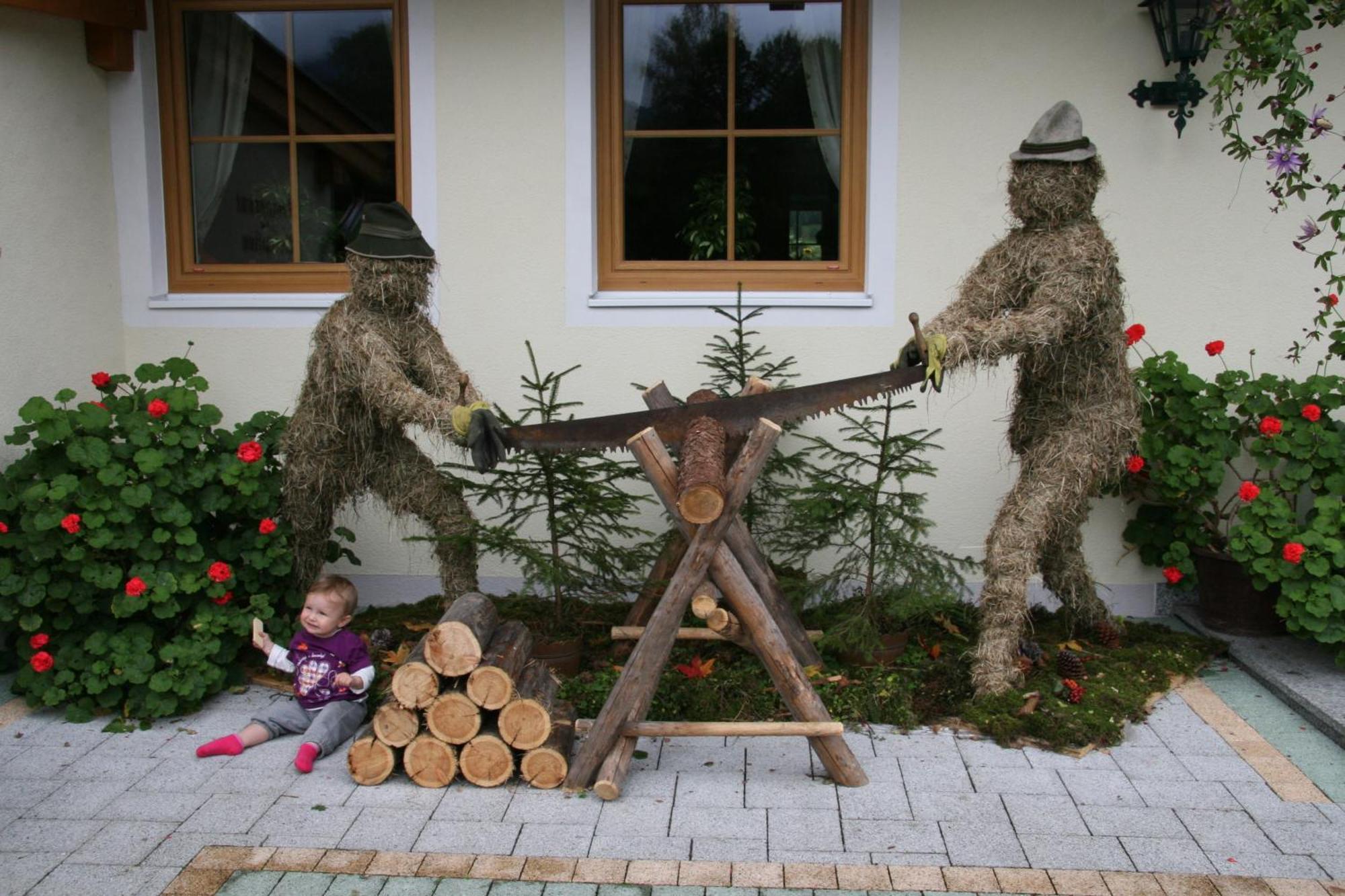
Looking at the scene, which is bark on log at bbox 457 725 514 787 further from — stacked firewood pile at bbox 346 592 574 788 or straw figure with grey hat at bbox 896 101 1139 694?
straw figure with grey hat at bbox 896 101 1139 694

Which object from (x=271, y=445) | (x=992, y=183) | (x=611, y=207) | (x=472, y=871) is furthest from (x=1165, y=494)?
(x=271, y=445)

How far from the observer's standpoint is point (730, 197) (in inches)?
223

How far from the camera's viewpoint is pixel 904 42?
538cm

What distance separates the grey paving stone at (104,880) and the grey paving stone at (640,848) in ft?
3.94

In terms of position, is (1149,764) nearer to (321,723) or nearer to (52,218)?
(321,723)

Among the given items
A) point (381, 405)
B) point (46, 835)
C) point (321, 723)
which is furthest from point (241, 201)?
point (46, 835)

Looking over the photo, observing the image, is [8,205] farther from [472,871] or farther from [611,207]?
[472,871]

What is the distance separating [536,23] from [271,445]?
2.31m

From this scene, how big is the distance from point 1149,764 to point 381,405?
119 inches

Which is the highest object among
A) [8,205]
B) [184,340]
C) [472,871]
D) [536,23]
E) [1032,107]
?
[536,23]

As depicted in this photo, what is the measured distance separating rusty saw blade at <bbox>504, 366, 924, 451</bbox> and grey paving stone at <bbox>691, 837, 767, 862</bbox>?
1.34 m

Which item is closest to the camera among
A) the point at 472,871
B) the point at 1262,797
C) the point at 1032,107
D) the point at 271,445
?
the point at 472,871

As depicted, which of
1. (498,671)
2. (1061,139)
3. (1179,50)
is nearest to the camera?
(498,671)

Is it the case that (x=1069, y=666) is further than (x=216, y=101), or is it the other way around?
(x=216, y=101)
